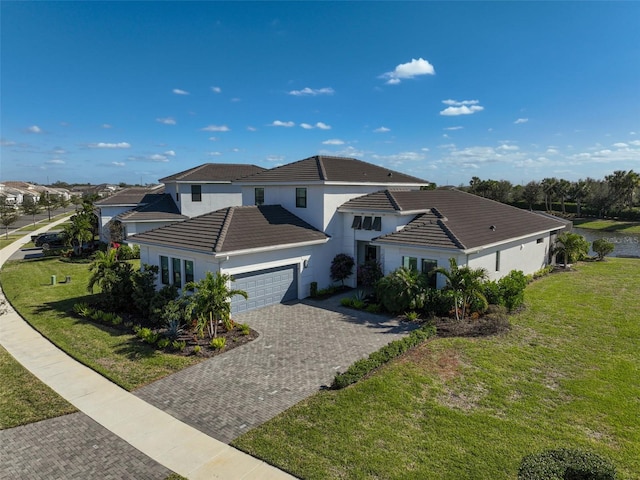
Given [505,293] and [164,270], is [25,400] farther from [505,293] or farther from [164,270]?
[505,293]

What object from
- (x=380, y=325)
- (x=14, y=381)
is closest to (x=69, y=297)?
(x=14, y=381)

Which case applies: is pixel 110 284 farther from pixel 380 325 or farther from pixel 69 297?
pixel 380 325

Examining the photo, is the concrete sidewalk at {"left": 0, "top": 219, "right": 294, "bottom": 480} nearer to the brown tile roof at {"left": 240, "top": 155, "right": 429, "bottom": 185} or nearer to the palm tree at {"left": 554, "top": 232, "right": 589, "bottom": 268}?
the brown tile roof at {"left": 240, "top": 155, "right": 429, "bottom": 185}

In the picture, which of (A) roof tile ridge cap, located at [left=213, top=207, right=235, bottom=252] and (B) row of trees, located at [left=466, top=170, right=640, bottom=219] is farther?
(B) row of trees, located at [left=466, top=170, right=640, bottom=219]

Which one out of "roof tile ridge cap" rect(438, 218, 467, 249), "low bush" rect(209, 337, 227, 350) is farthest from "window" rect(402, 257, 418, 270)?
"low bush" rect(209, 337, 227, 350)

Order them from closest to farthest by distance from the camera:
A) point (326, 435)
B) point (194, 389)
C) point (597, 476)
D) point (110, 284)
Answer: point (597, 476) → point (326, 435) → point (194, 389) → point (110, 284)
